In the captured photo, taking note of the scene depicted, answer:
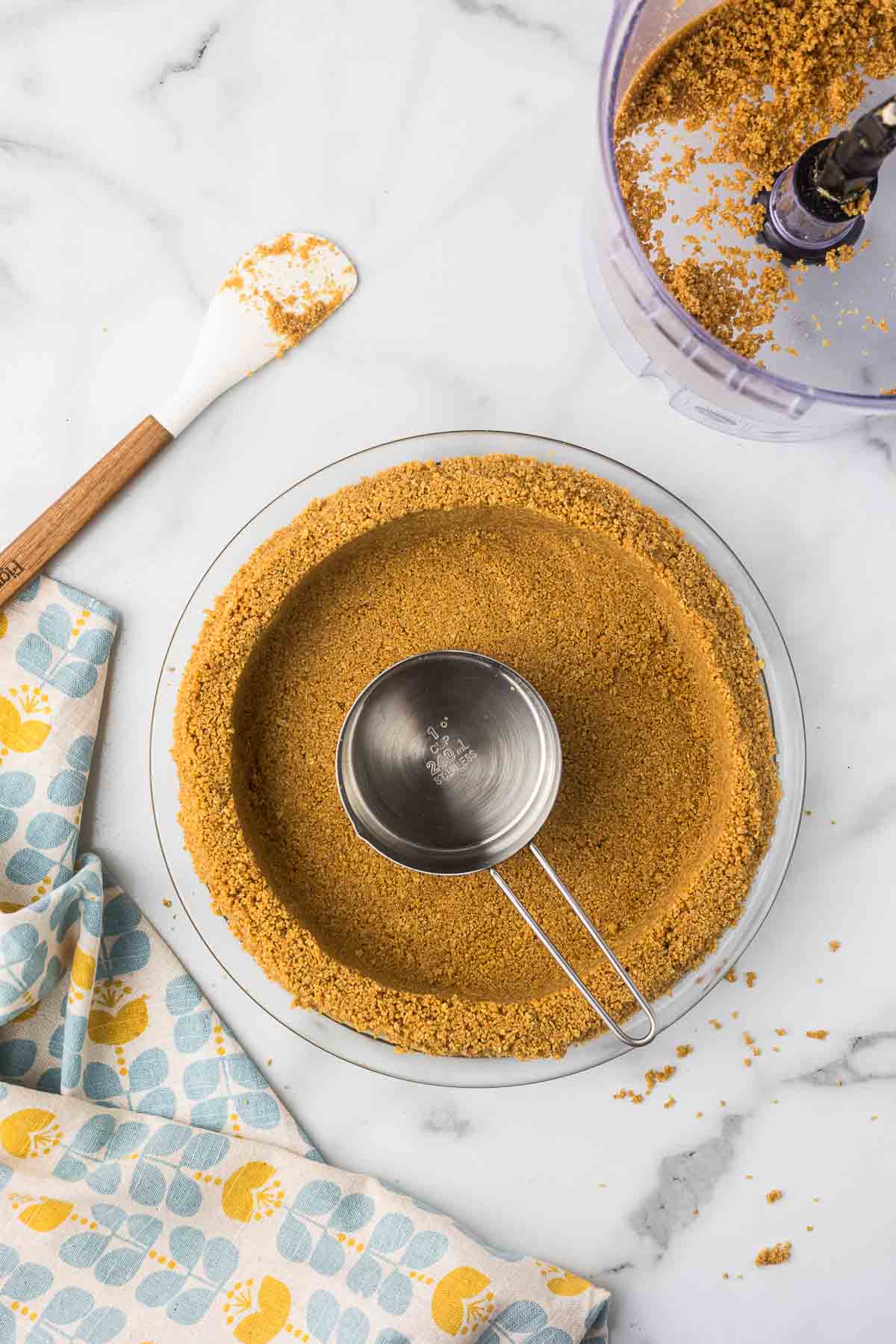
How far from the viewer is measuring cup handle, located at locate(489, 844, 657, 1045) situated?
98 centimetres

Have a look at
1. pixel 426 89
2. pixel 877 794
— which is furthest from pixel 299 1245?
pixel 426 89

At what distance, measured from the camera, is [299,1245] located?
3.65 feet

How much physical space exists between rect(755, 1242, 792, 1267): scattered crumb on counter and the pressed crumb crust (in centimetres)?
40

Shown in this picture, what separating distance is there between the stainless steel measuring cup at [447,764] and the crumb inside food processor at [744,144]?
0.47 meters

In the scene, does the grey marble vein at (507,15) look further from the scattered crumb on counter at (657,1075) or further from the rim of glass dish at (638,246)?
the scattered crumb on counter at (657,1075)

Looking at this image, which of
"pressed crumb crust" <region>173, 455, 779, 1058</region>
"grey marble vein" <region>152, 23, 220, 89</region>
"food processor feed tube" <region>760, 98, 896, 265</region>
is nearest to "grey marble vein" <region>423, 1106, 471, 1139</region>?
"pressed crumb crust" <region>173, 455, 779, 1058</region>

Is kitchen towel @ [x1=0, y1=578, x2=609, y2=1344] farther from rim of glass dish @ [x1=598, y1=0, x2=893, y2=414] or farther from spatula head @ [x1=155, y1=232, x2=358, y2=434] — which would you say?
rim of glass dish @ [x1=598, y1=0, x2=893, y2=414]

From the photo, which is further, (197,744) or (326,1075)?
(326,1075)

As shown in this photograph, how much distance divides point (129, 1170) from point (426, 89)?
1332 mm

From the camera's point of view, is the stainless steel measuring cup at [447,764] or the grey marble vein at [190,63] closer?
the stainless steel measuring cup at [447,764]

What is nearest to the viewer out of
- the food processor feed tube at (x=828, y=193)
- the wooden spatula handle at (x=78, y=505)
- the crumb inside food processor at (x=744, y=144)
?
the food processor feed tube at (x=828, y=193)

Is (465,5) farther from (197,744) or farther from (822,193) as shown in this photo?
(197,744)

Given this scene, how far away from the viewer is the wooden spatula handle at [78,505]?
1134 millimetres

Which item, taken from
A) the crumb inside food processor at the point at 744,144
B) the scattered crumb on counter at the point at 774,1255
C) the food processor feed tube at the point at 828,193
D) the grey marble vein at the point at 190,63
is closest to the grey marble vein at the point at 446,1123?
the scattered crumb on counter at the point at 774,1255
